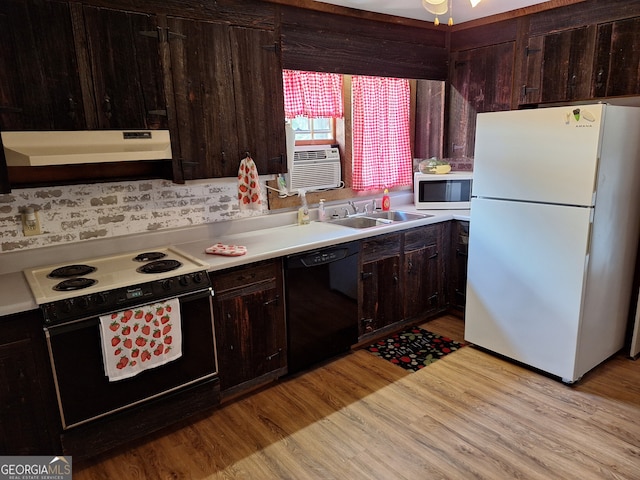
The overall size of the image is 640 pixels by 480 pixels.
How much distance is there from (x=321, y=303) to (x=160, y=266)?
1.06 meters

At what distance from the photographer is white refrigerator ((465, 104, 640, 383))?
2.48 metres

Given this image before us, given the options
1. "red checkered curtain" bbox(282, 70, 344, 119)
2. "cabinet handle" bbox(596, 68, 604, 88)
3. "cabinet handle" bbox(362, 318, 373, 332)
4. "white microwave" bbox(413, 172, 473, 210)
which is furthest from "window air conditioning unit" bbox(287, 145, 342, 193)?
"cabinet handle" bbox(596, 68, 604, 88)

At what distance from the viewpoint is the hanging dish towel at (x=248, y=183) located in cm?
264

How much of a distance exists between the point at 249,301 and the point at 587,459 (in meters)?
1.90

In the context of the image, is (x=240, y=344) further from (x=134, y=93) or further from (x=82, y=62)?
(x=82, y=62)

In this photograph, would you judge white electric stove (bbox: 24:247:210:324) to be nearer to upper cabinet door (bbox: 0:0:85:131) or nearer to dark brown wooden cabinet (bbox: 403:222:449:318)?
upper cabinet door (bbox: 0:0:85:131)

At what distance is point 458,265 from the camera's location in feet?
12.0

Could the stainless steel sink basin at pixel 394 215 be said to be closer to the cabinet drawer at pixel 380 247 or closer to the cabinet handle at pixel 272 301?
the cabinet drawer at pixel 380 247

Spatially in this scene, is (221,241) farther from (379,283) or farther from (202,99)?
(379,283)

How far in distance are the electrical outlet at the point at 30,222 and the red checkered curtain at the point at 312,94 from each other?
1.75 m

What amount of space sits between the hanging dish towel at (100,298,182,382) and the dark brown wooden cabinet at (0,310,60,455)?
258 millimetres

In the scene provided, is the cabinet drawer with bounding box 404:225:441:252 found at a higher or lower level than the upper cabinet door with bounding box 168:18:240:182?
lower

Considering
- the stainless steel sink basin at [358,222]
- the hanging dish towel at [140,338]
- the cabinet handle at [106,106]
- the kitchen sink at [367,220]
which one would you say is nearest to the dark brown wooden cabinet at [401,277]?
the kitchen sink at [367,220]

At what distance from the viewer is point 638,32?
2.77 m
